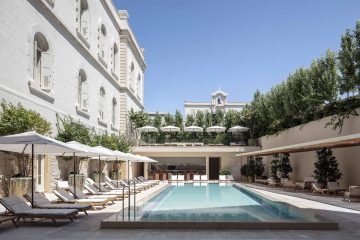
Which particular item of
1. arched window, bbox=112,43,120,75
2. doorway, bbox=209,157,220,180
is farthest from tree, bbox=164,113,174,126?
arched window, bbox=112,43,120,75

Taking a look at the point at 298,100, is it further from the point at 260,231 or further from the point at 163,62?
the point at 260,231

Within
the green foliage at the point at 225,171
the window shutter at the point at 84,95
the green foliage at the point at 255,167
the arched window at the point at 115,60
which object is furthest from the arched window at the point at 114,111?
the green foliage at the point at 255,167

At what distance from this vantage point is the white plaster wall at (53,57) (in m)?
14.2

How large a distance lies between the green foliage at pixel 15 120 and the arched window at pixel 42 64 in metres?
3.43

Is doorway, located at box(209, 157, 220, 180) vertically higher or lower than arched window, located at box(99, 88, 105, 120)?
lower

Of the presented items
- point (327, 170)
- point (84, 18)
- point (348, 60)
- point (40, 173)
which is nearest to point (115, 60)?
point (84, 18)

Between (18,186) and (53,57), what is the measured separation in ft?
21.9

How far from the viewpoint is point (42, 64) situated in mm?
17703

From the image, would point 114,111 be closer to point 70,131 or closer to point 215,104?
point 70,131

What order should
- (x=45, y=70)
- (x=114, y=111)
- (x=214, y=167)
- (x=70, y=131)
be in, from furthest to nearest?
(x=214, y=167)
(x=114, y=111)
(x=70, y=131)
(x=45, y=70)

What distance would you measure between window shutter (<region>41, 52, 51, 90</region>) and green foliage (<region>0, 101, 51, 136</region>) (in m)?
3.49

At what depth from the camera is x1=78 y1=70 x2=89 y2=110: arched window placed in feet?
76.5

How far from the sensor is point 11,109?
13.6 meters

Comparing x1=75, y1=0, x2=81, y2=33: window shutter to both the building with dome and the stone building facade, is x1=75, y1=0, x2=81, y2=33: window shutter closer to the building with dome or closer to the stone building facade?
the stone building facade
